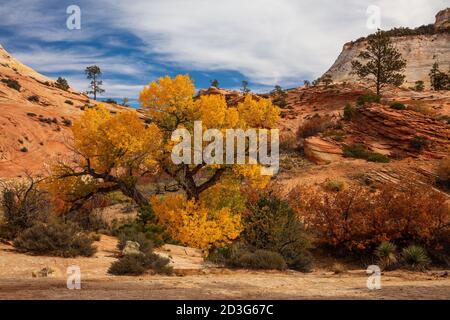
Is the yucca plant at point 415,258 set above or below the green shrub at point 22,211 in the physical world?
below

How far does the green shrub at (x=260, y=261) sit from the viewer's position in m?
13.7

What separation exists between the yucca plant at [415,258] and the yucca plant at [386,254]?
462 mm

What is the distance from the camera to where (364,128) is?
38.2 meters

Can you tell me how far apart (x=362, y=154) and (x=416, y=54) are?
64.7 metres

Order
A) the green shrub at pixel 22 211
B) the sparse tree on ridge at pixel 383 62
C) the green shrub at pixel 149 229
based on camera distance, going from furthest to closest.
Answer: the sparse tree on ridge at pixel 383 62, the green shrub at pixel 149 229, the green shrub at pixel 22 211

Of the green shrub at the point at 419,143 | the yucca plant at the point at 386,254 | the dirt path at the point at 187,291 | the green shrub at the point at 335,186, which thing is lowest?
the yucca plant at the point at 386,254

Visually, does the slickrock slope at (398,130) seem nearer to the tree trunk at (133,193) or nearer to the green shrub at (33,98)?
the tree trunk at (133,193)

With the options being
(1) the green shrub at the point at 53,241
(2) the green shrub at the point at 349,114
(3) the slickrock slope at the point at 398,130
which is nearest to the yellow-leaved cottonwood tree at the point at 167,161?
(1) the green shrub at the point at 53,241

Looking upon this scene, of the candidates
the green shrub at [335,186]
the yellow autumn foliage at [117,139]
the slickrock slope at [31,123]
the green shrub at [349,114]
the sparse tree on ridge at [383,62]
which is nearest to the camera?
the yellow autumn foliage at [117,139]

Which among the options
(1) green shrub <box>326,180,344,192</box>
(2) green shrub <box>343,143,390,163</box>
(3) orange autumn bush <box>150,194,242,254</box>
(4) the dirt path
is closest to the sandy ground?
(4) the dirt path

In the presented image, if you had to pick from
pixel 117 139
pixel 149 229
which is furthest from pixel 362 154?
pixel 117 139

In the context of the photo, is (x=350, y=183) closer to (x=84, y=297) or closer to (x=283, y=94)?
(x=84, y=297)

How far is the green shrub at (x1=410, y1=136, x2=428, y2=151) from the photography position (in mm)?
34094
